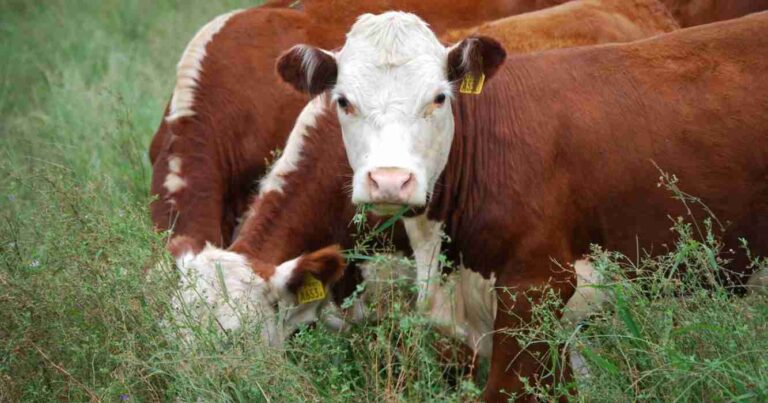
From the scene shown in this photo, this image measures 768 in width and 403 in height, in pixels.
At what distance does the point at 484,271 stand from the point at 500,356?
1.27ft

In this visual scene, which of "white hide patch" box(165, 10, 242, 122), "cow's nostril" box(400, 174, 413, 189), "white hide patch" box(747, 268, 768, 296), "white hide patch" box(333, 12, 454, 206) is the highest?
"white hide patch" box(333, 12, 454, 206)

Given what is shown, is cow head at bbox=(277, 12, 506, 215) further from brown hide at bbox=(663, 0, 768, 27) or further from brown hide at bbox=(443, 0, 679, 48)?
brown hide at bbox=(663, 0, 768, 27)

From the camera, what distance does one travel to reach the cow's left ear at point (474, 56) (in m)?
4.98

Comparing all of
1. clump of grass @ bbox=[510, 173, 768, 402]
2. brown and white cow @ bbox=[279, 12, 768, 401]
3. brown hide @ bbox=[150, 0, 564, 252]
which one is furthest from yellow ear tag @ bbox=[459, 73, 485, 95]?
brown hide @ bbox=[150, 0, 564, 252]

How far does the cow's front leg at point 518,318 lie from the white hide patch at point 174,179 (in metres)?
2.14

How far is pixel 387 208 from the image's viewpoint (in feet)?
15.5

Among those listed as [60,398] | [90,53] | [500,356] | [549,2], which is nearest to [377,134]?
[500,356]

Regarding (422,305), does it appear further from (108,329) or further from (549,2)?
(549,2)

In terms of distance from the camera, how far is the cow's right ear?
5102mm

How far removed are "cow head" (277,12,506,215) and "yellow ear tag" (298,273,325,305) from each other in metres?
0.58

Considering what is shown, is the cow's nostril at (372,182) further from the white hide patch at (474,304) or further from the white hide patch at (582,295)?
the white hide patch at (582,295)

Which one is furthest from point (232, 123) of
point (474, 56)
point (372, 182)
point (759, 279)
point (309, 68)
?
point (759, 279)

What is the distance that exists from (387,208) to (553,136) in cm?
95

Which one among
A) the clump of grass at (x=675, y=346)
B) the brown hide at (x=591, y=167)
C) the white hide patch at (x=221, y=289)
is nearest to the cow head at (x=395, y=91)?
the brown hide at (x=591, y=167)
